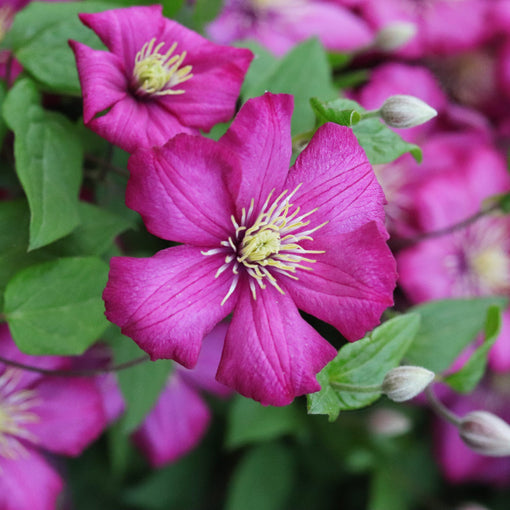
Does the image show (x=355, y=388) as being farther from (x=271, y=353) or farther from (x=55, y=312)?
(x=55, y=312)

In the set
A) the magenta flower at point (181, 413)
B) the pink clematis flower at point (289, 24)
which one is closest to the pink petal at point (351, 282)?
the magenta flower at point (181, 413)

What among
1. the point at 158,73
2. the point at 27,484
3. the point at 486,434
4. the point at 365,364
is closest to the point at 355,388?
the point at 365,364

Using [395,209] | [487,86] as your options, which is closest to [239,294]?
→ [395,209]

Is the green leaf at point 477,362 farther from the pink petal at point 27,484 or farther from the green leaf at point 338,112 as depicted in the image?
the pink petal at point 27,484

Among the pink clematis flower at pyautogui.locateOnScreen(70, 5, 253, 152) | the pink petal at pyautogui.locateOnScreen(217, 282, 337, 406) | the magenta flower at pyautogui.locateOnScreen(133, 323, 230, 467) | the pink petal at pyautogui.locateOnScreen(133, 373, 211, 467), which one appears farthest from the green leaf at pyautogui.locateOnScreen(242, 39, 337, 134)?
the pink petal at pyautogui.locateOnScreen(133, 373, 211, 467)

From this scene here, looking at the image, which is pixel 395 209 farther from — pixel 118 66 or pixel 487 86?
pixel 118 66

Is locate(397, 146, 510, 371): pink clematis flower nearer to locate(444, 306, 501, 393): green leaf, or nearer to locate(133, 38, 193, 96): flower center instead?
locate(444, 306, 501, 393): green leaf
